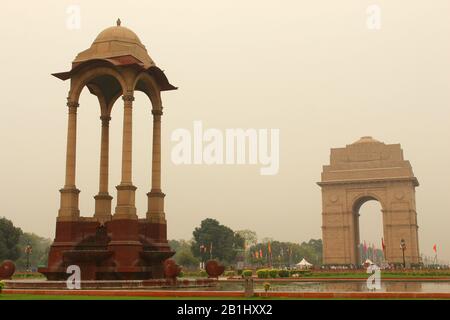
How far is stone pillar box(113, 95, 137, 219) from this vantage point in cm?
2962

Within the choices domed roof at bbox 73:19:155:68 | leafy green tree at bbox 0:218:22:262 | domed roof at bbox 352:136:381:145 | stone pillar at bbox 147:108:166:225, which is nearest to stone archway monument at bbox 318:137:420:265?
domed roof at bbox 352:136:381:145

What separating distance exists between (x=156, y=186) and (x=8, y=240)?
5877 centimetres

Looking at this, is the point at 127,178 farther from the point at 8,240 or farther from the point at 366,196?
the point at 366,196

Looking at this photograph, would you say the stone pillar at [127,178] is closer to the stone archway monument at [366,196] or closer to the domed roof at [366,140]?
the stone archway monument at [366,196]

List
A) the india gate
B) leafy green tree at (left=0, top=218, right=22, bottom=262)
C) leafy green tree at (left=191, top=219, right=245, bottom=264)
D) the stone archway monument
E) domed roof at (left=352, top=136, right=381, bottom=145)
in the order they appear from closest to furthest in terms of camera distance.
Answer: the india gate, leafy green tree at (left=0, top=218, right=22, bottom=262), the stone archway monument, domed roof at (left=352, top=136, right=381, bottom=145), leafy green tree at (left=191, top=219, right=245, bottom=264)

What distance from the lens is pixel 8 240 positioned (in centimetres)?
8369

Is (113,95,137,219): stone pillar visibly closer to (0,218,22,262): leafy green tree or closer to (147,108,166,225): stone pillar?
(147,108,166,225): stone pillar

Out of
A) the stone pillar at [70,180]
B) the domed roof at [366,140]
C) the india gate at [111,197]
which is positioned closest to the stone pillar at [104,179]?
the india gate at [111,197]

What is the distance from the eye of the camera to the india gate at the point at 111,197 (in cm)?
2883

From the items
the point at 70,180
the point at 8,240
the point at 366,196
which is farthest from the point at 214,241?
the point at 70,180

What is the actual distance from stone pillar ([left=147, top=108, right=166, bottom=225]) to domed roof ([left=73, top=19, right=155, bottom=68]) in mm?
3663
